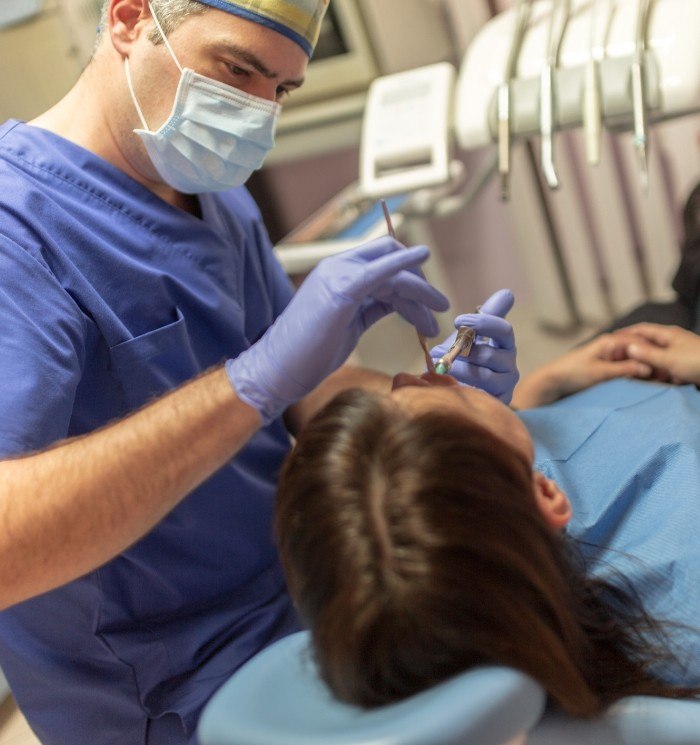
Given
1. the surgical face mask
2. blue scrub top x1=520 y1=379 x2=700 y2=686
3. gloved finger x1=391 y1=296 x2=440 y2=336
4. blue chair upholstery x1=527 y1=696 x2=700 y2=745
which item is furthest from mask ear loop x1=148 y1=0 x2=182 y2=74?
blue chair upholstery x1=527 y1=696 x2=700 y2=745

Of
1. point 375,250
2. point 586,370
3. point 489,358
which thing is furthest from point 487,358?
point 586,370

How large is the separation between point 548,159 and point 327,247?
0.60 meters

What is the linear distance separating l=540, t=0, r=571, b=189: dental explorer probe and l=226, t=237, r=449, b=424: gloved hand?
594 mm

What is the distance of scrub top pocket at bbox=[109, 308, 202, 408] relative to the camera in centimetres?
117

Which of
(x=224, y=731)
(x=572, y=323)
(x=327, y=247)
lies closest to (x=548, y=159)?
(x=327, y=247)

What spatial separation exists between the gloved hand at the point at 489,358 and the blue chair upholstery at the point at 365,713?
19.8 inches

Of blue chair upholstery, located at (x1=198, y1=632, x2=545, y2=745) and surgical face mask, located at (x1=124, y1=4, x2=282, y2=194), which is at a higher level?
surgical face mask, located at (x1=124, y1=4, x2=282, y2=194)

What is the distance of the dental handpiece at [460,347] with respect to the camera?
3.57 ft

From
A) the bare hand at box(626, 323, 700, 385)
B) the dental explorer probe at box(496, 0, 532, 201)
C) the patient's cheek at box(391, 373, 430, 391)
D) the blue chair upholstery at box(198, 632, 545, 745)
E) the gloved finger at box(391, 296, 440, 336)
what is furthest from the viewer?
the dental explorer probe at box(496, 0, 532, 201)

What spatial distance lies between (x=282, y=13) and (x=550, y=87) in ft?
2.03

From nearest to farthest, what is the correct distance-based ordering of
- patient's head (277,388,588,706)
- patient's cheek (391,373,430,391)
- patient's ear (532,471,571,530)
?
patient's head (277,388,588,706)
patient's ear (532,471,571,530)
patient's cheek (391,373,430,391)

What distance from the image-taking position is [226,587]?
128 centimetres

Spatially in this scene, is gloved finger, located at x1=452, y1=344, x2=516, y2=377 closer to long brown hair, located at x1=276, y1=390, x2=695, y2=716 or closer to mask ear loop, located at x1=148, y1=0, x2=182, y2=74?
long brown hair, located at x1=276, y1=390, x2=695, y2=716

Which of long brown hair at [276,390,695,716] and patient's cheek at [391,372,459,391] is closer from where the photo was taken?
long brown hair at [276,390,695,716]
